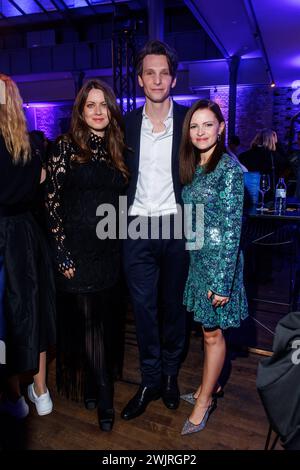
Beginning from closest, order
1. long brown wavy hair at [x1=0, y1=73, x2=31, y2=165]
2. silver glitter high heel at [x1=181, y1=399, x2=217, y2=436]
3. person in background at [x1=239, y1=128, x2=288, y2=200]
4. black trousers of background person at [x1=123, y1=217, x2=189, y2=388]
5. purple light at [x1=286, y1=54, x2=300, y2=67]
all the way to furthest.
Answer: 1. long brown wavy hair at [x1=0, y1=73, x2=31, y2=165]
2. silver glitter high heel at [x1=181, y1=399, x2=217, y2=436]
3. black trousers of background person at [x1=123, y1=217, x2=189, y2=388]
4. person in background at [x1=239, y1=128, x2=288, y2=200]
5. purple light at [x1=286, y1=54, x2=300, y2=67]

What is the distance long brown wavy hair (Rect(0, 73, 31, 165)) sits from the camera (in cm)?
163

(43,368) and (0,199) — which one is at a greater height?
(0,199)

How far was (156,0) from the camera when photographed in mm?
7598

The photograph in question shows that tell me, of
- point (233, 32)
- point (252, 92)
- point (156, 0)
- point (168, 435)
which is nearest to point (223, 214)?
point (168, 435)

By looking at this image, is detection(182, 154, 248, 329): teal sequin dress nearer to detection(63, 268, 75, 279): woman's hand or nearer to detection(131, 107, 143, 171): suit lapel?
detection(131, 107, 143, 171): suit lapel

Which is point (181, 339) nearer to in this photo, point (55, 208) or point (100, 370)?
point (100, 370)

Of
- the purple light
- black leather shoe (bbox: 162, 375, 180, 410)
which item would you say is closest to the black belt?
black leather shoe (bbox: 162, 375, 180, 410)

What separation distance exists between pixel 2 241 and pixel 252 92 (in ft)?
34.0

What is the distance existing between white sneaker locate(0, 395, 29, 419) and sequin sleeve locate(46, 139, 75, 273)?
817 mm

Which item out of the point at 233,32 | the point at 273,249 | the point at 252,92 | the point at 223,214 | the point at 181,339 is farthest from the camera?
the point at 252,92

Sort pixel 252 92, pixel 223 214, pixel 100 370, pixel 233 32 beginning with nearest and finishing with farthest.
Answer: pixel 223 214 < pixel 100 370 < pixel 233 32 < pixel 252 92

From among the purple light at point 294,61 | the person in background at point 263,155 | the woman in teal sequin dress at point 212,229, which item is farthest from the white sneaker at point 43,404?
the purple light at point 294,61

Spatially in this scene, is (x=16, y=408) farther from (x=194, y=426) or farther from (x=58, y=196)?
(x=58, y=196)

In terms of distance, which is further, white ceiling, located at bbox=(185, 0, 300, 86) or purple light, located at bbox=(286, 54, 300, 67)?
purple light, located at bbox=(286, 54, 300, 67)
